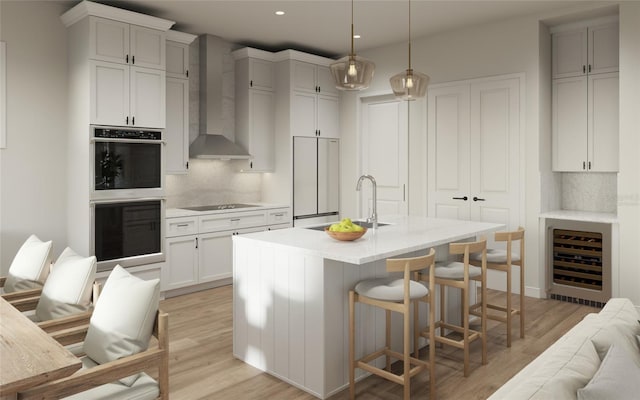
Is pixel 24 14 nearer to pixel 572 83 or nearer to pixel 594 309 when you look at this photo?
pixel 572 83

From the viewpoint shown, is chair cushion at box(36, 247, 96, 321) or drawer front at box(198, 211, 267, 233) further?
drawer front at box(198, 211, 267, 233)

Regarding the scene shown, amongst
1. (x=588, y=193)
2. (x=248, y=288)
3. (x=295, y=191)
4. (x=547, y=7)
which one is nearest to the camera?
(x=248, y=288)

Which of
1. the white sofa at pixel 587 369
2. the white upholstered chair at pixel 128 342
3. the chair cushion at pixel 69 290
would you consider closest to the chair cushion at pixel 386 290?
the white sofa at pixel 587 369

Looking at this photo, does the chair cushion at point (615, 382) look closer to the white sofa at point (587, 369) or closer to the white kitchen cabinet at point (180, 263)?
the white sofa at point (587, 369)

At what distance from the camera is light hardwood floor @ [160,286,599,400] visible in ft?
9.55

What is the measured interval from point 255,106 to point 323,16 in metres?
1.46

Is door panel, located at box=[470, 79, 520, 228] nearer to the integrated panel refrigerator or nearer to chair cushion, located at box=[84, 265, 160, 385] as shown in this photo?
the integrated panel refrigerator

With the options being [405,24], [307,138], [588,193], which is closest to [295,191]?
[307,138]

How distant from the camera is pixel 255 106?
6.00m

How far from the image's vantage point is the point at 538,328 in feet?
13.3

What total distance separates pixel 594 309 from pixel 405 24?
350cm

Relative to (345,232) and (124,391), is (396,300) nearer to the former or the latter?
(345,232)

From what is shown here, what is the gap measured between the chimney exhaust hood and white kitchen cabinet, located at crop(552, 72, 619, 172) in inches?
137

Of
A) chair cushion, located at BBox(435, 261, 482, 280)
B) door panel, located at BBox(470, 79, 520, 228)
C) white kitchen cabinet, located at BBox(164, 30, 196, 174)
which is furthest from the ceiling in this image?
chair cushion, located at BBox(435, 261, 482, 280)
